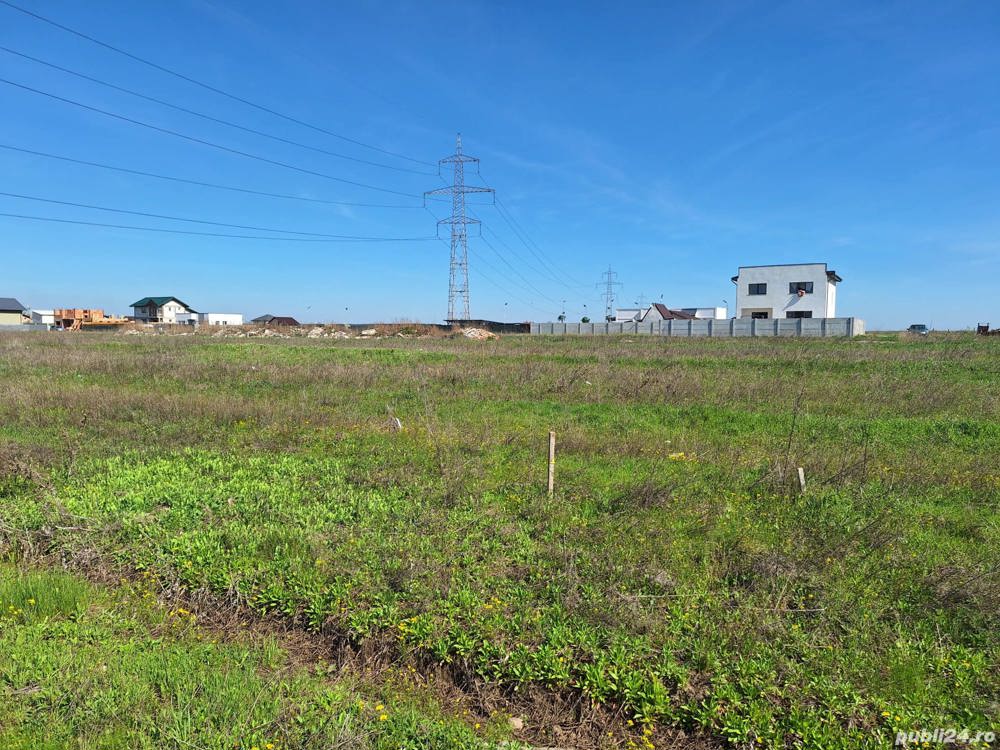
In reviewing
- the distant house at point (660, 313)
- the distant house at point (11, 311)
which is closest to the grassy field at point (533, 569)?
the distant house at point (660, 313)

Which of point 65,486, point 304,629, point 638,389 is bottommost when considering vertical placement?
point 304,629

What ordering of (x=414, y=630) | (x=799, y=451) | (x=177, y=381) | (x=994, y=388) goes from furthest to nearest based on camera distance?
(x=177, y=381), (x=994, y=388), (x=799, y=451), (x=414, y=630)

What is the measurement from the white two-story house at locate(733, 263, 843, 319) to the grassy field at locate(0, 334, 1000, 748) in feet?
163

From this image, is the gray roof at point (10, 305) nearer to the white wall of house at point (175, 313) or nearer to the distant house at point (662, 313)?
the white wall of house at point (175, 313)

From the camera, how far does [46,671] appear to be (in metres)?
3.49

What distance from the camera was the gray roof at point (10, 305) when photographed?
74500 mm

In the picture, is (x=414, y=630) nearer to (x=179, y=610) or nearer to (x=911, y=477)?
(x=179, y=610)

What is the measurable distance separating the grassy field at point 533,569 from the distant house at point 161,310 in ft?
300

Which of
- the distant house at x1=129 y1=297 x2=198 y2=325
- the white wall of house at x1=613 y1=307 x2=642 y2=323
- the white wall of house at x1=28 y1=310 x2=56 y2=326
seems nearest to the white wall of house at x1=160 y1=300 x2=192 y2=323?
the distant house at x1=129 y1=297 x2=198 y2=325

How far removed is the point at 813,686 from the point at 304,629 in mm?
3682

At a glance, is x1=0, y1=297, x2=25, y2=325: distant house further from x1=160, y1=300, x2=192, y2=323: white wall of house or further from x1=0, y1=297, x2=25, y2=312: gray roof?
x1=160, y1=300, x2=192, y2=323: white wall of house

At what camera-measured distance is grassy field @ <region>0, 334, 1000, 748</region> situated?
3.40 m

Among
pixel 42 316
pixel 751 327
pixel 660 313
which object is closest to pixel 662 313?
pixel 660 313

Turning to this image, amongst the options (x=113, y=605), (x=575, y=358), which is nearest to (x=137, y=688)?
(x=113, y=605)
